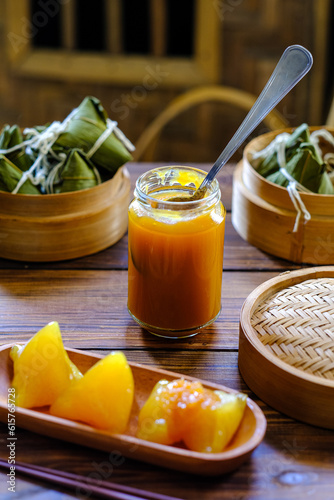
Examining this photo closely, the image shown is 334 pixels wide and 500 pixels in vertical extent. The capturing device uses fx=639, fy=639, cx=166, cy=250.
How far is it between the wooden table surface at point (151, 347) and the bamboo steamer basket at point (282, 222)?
3 cm

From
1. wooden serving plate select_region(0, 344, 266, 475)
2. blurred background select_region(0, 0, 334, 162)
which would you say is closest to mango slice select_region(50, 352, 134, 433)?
wooden serving plate select_region(0, 344, 266, 475)

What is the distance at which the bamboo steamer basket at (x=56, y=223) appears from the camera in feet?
4.07

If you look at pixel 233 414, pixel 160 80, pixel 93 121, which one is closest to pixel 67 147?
pixel 93 121

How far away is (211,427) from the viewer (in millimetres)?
793

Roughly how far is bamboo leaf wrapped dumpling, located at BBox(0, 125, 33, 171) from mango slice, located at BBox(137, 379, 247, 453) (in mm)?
678

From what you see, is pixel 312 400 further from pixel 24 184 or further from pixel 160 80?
pixel 160 80

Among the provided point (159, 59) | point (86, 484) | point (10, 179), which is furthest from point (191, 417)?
point (159, 59)

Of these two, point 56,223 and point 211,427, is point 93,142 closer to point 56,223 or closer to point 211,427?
point 56,223

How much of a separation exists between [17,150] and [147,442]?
77cm

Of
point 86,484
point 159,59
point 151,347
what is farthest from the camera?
point 159,59

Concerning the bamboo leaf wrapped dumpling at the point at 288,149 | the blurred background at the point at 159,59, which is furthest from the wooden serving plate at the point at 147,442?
the blurred background at the point at 159,59

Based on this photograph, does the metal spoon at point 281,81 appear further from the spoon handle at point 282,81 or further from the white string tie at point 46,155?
the white string tie at point 46,155

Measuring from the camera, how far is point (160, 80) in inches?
104

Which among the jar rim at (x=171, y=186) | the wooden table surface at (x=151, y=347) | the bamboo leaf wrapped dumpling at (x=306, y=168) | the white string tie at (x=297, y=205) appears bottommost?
the wooden table surface at (x=151, y=347)
